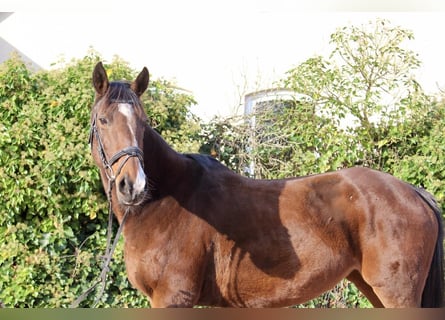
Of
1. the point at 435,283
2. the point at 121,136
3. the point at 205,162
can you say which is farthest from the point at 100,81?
the point at 435,283

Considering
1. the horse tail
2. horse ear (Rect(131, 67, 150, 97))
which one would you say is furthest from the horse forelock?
the horse tail

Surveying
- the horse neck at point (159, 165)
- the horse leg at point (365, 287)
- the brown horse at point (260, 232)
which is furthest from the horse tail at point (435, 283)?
the horse neck at point (159, 165)

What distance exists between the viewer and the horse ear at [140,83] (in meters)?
3.54

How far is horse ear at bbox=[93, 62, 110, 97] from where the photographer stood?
135 inches

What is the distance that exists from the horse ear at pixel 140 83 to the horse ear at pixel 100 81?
0.16 meters

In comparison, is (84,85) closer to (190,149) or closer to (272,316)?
(190,149)

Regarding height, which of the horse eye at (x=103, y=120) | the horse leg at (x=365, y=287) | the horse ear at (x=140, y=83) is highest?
the horse ear at (x=140, y=83)

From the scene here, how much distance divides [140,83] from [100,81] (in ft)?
0.77

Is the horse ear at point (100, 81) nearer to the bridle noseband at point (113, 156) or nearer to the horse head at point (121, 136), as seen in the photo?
the horse head at point (121, 136)

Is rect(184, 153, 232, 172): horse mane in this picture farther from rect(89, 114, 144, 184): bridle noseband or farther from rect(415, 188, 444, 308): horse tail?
rect(415, 188, 444, 308): horse tail

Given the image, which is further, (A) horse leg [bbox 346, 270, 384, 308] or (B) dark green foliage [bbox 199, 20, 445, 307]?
(B) dark green foliage [bbox 199, 20, 445, 307]

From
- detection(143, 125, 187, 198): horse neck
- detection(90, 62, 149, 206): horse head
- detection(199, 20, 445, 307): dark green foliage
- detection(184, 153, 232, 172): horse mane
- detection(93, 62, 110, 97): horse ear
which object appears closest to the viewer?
detection(90, 62, 149, 206): horse head

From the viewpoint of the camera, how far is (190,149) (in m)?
5.52

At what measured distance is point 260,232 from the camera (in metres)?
3.72
